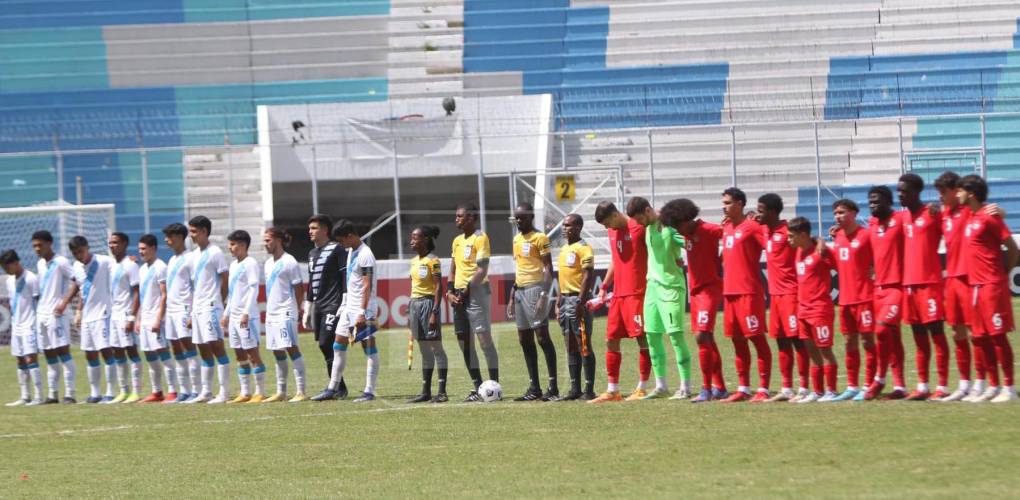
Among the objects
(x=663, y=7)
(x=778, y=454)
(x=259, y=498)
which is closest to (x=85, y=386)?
(x=259, y=498)

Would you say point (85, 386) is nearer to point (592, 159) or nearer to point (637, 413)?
point (637, 413)

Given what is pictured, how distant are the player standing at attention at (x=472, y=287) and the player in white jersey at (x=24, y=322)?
6297 millimetres

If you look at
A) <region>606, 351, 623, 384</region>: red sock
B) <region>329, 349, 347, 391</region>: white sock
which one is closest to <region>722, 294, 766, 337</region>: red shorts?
<region>606, 351, 623, 384</region>: red sock

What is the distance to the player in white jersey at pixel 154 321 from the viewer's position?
1611 centimetres

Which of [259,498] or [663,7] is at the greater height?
[663,7]

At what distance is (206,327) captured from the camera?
15.4m

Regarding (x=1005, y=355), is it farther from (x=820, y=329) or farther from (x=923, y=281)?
(x=820, y=329)

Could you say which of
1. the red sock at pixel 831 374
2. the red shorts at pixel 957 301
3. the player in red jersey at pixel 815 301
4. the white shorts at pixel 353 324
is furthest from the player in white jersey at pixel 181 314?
the red shorts at pixel 957 301

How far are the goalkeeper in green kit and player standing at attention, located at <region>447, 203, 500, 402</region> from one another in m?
1.83

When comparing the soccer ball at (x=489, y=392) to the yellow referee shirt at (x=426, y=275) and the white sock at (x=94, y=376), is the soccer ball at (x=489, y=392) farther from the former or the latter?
the white sock at (x=94, y=376)

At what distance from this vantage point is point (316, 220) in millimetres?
15141

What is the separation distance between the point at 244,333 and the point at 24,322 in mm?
3983

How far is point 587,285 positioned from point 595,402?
1.17 m

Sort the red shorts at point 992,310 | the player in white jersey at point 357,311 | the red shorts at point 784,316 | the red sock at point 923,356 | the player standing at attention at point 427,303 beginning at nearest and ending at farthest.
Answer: the red shorts at point 992,310
the red sock at point 923,356
the red shorts at point 784,316
the player standing at attention at point 427,303
the player in white jersey at point 357,311
